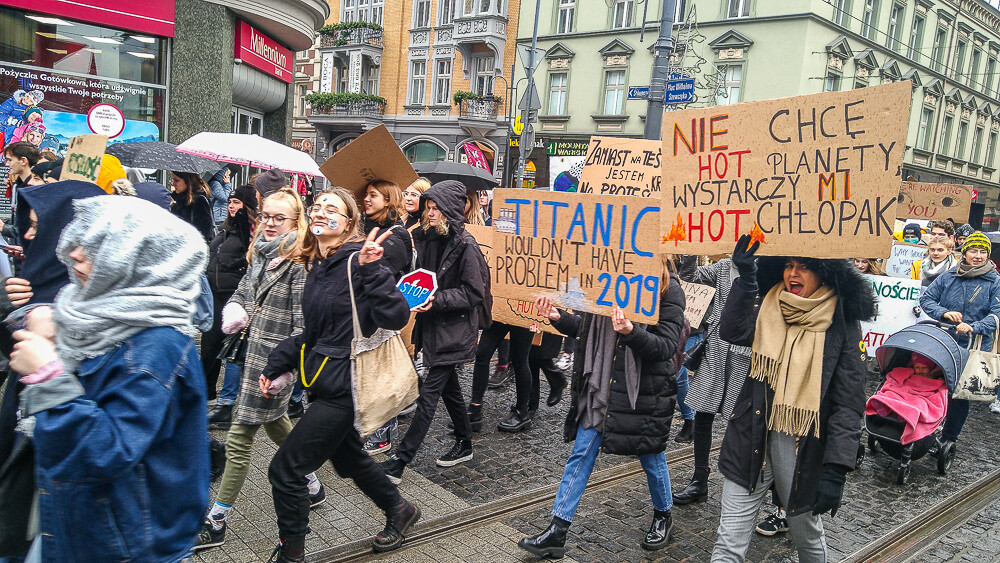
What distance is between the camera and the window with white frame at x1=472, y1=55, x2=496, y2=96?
35.7 metres

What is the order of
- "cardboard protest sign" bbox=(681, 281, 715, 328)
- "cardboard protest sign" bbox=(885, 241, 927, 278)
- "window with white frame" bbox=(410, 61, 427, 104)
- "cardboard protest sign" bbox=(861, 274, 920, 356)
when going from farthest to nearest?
"window with white frame" bbox=(410, 61, 427, 104) < "cardboard protest sign" bbox=(885, 241, 927, 278) < "cardboard protest sign" bbox=(861, 274, 920, 356) < "cardboard protest sign" bbox=(681, 281, 715, 328)

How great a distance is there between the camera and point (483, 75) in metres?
36.1

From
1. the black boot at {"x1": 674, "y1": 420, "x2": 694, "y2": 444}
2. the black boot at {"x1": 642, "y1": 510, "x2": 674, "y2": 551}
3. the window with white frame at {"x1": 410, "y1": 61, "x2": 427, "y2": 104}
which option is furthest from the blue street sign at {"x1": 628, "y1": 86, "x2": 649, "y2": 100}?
the window with white frame at {"x1": 410, "y1": 61, "x2": 427, "y2": 104}

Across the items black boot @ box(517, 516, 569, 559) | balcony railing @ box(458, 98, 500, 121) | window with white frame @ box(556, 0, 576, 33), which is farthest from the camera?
balcony railing @ box(458, 98, 500, 121)

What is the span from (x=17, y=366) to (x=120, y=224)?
0.46m

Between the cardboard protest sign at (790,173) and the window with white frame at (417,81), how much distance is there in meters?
35.5

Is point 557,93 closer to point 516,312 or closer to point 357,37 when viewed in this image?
point 357,37

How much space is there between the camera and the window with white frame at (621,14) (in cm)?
3104

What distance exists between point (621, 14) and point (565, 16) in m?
2.96

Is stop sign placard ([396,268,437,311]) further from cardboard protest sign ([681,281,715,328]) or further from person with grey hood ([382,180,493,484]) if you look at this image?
cardboard protest sign ([681,281,715,328])

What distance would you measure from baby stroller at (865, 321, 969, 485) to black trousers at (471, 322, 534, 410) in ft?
9.78

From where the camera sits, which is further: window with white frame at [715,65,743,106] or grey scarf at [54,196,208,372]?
window with white frame at [715,65,743,106]

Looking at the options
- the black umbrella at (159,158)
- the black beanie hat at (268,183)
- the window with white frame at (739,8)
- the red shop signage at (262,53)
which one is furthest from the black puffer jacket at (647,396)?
the window with white frame at (739,8)

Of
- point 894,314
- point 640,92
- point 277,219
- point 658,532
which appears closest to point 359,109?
point 640,92
